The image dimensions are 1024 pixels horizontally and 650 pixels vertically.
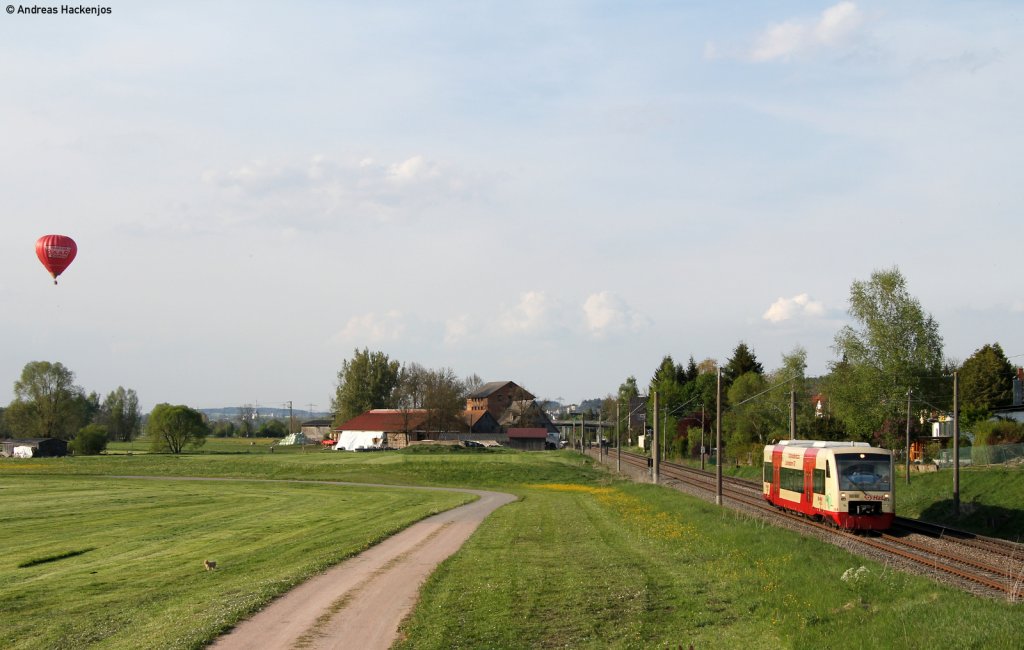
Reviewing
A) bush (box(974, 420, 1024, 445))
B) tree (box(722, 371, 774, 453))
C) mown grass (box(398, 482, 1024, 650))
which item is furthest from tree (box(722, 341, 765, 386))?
mown grass (box(398, 482, 1024, 650))

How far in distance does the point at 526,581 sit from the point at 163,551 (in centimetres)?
1672

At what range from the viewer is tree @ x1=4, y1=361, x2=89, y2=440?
143875 millimetres

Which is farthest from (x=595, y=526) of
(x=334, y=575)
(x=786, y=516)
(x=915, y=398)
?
(x=915, y=398)

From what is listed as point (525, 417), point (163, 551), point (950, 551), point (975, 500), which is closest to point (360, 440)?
point (525, 417)

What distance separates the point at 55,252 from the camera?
1945 inches

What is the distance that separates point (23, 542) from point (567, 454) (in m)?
87.8

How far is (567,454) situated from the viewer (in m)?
120

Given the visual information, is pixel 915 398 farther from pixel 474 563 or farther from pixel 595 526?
pixel 474 563

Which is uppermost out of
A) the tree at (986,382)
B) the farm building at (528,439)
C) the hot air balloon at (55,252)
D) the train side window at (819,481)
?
the hot air balloon at (55,252)

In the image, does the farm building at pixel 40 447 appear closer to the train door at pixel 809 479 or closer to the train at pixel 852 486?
the train door at pixel 809 479

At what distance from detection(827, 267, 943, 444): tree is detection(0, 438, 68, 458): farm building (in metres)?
104

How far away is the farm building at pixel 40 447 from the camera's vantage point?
4862 inches

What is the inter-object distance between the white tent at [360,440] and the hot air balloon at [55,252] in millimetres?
92158

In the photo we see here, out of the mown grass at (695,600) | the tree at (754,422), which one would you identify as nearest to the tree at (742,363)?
the tree at (754,422)
